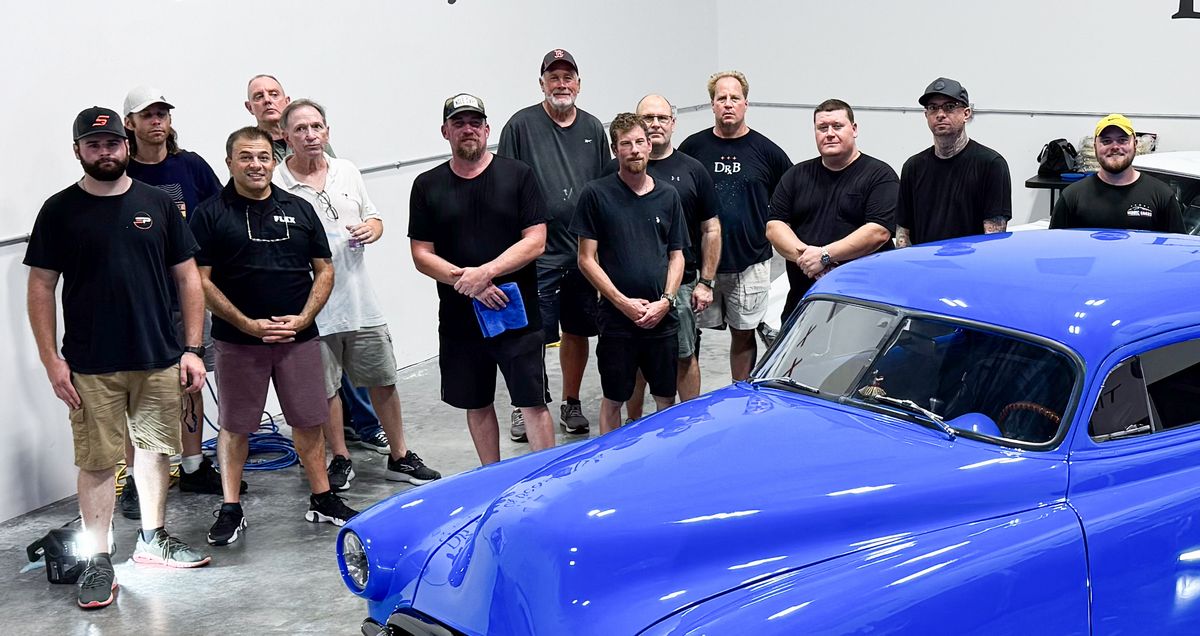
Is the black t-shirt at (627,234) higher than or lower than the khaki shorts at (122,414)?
higher

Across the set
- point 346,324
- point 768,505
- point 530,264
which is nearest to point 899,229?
point 530,264

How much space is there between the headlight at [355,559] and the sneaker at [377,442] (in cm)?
326

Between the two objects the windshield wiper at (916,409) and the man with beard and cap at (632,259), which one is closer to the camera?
the windshield wiper at (916,409)

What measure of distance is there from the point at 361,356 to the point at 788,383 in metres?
3.12

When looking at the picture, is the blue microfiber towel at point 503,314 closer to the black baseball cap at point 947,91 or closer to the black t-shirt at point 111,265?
the black t-shirt at point 111,265

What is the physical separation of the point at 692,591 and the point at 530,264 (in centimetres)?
311

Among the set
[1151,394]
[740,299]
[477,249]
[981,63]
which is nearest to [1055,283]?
[1151,394]

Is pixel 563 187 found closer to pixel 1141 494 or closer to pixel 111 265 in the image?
pixel 111 265

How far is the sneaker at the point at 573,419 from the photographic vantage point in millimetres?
7547

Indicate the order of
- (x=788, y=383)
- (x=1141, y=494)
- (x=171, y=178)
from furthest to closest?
(x=171, y=178) → (x=788, y=383) → (x=1141, y=494)

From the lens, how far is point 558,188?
7.56 m

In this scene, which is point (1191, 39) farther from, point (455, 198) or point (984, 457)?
point (984, 457)

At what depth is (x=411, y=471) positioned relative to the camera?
22.6 feet

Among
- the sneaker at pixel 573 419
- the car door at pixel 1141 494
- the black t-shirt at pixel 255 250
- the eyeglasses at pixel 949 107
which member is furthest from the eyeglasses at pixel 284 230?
the car door at pixel 1141 494
